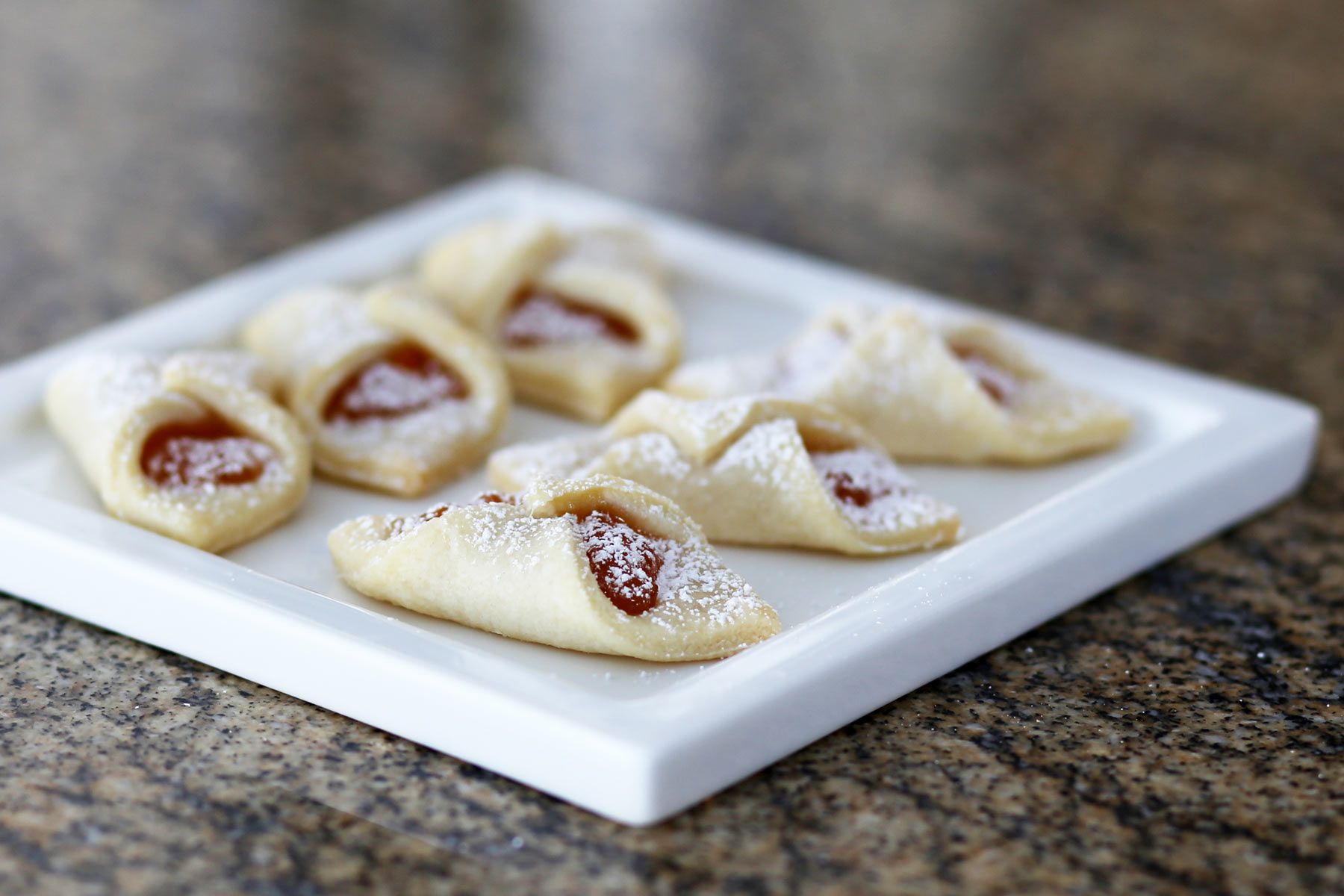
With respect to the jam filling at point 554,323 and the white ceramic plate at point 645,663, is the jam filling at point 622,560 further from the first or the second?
the jam filling at point 554,323

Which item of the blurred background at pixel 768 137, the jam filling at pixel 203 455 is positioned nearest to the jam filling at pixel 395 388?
the jam filling at pixel 203 455

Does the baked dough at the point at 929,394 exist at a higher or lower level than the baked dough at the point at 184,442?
higher

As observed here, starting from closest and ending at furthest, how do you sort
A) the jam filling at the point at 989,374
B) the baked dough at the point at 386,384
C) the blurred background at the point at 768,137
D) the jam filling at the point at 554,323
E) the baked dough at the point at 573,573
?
the baked dough at the point at 573,573, the baked dough at the point at 386,384, the jam filling at the point at 989,374, the jam filling at the point at 554,323, the blurred background at the point at 768,137

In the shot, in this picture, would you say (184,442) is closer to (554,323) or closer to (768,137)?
(554,323)

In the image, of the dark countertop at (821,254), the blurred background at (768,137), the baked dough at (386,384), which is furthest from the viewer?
the blurred background at (768,137)

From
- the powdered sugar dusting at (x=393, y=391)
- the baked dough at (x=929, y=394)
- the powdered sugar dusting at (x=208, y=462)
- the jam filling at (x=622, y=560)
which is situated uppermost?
the baked dough at (x=929, y=394)

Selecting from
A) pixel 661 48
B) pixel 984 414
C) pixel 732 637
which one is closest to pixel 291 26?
pixel 661 48

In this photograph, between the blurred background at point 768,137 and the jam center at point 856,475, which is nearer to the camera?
the jam center at point 856,475

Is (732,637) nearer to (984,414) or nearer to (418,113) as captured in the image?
(984,414)
